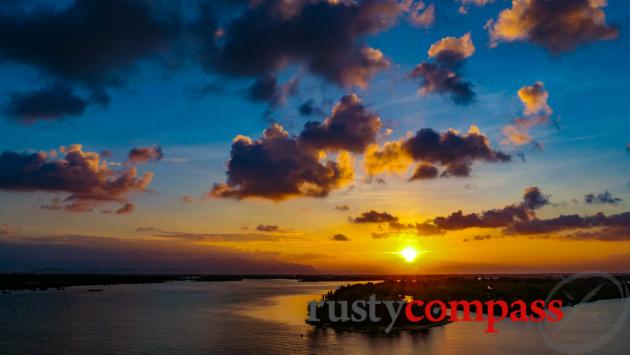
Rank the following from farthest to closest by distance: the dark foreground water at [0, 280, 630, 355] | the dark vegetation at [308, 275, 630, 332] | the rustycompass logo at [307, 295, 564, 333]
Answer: the rustycompass logo at [307, 295, 564, 333] → the dark vegetation at [308, 275, 630, 332] → the dark foreground water at [0, 280, 630, 355]

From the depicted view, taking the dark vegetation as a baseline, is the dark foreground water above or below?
below

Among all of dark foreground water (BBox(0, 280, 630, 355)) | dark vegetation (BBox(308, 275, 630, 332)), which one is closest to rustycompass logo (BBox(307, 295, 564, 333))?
dark vegetation (BBox(308, 275, 630, 332))

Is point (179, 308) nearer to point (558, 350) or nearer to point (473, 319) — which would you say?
point (473, 319)

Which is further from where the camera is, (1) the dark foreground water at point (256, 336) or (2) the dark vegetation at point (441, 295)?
(2) the dark vegetation at point (441, 295)

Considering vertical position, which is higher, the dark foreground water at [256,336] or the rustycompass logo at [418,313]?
the rustycompass logo at [418,313]

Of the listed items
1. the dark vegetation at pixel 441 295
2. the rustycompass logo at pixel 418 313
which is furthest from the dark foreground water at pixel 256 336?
the dark vegetation at pixel 441 295

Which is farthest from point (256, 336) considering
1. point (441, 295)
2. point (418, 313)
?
point (441, 295)

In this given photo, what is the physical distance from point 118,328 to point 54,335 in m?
7.65

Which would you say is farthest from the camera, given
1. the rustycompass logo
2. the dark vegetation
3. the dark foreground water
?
the rustycompass logo

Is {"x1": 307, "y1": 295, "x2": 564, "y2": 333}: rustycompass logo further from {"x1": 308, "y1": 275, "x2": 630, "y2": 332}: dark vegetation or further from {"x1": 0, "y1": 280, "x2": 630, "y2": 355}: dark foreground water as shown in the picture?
{"x1": 0, "y1": 280, "x2": 630, "y2": 355}: dark foreground water

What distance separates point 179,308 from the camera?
90188 millimetres

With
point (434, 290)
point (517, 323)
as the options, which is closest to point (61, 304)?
point (434, 290)

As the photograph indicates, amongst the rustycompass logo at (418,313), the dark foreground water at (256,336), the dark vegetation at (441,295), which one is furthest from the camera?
the rustycompass logo at (418,313)

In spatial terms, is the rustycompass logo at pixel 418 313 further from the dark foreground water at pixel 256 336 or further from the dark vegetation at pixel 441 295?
the dark foreground water at pixel 256 336
